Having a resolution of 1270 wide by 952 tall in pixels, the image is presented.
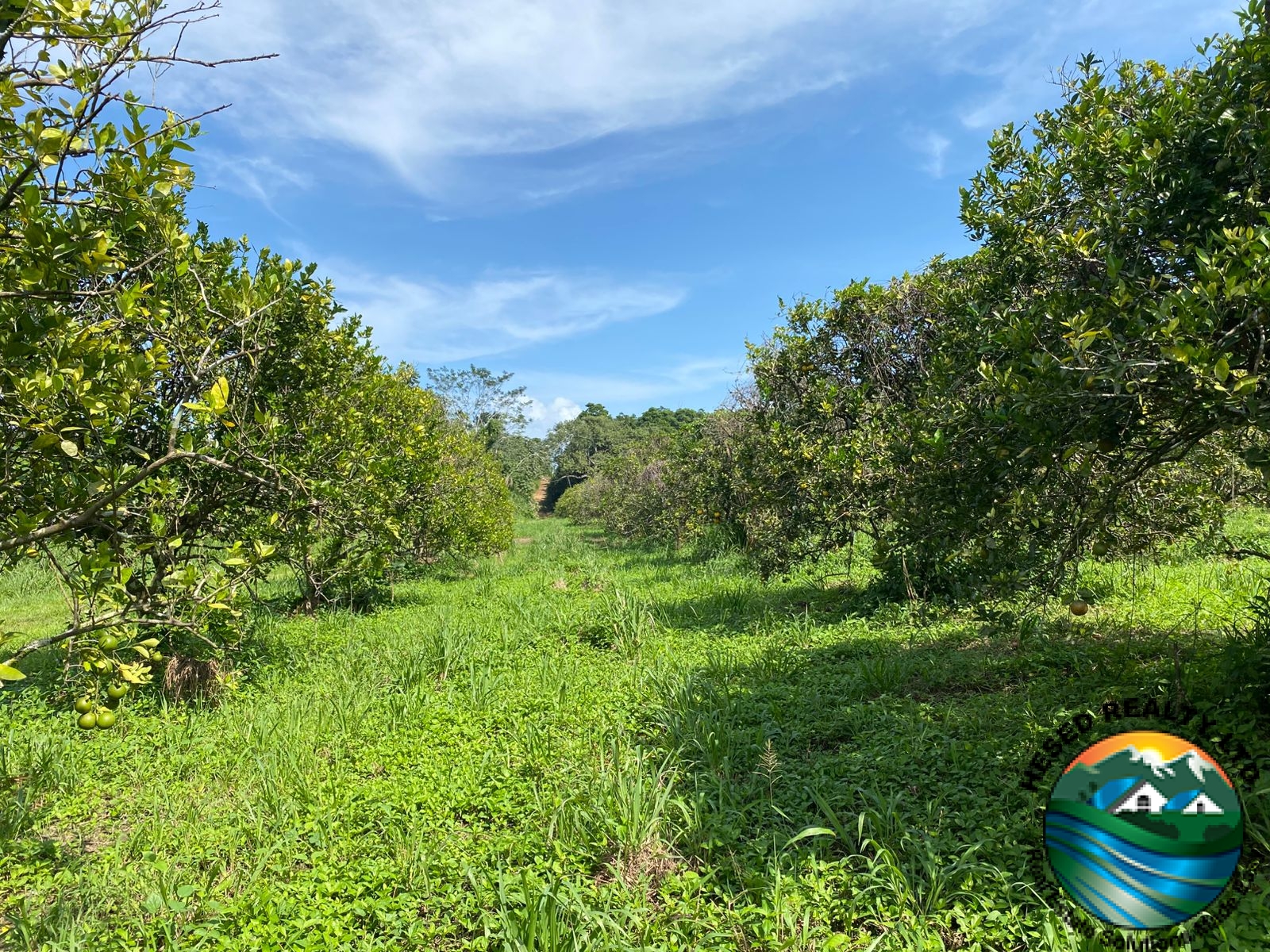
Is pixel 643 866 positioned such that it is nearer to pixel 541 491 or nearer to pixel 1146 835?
pixel 1146 835

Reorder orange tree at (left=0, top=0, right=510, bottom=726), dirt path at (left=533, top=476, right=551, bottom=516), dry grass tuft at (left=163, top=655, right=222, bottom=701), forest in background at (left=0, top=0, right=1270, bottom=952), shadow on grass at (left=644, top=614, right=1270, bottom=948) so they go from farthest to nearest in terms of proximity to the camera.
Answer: dirt path at (left=533, top=476, right=551, bottom=516) < dry grass tuft at (left=163, top=655, right=222, bottom=701) < shadow on grass at (left=644, top=614, right=1270, bottom=948) < forest in background at (left=0, top=0, right=1270, bottom=952) < orange tree at (left=0, top=0, right=510, bottom=726)

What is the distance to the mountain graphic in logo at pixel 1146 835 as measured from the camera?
2486 mm

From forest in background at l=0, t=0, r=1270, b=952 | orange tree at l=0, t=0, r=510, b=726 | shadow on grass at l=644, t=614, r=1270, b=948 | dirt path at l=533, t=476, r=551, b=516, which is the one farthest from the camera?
dirt path at l=533, t=476, r=551, b=516

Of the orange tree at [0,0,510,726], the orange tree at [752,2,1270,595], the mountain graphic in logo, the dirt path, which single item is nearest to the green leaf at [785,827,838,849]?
the mountain graphic in logo

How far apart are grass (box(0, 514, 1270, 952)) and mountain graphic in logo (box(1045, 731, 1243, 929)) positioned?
0.47ft

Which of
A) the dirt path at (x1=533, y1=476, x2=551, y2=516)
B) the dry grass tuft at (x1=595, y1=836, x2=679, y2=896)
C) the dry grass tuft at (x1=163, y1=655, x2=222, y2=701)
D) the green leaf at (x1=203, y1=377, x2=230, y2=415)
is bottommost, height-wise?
the dry grass tuft at (x1=595, y1=836, x2=679, y2=896)

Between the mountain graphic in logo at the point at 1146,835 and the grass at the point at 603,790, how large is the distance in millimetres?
144

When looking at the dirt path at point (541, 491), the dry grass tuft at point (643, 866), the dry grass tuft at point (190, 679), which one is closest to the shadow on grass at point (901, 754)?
the dry grass tuft at point (643, 866)

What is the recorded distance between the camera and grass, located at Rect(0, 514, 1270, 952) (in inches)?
112

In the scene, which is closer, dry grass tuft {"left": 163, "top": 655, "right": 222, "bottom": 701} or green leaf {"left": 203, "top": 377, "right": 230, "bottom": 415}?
green leaf {"left": 203, "top": 377, "right": 230, "bottom": 415}

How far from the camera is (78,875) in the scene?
3383mm

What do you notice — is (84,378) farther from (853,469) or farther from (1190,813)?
(853,469)

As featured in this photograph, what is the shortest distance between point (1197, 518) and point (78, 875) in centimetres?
745

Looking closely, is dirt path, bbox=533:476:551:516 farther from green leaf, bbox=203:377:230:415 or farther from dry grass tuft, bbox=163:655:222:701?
green leaf, bbox=203:377:230:415
